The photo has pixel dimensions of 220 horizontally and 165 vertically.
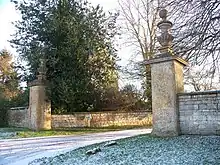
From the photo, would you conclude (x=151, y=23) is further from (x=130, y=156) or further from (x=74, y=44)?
(x=130, y=156)

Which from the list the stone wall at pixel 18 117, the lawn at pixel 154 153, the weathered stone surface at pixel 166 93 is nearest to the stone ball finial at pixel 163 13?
the weathered stone surface at pixel 166 93

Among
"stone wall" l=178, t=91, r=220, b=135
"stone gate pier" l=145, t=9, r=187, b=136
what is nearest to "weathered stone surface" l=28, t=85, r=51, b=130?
"stone gate pier" l=145, t=9, r=187, b=136

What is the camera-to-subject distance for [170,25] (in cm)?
965

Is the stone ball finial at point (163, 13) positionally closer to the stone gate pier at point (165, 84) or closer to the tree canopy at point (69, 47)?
the stone gate pier at point (165, 84)

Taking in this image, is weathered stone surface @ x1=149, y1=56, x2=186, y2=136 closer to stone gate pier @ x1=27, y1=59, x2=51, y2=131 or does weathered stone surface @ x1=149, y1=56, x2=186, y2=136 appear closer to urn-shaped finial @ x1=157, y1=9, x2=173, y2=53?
urn-shaped finial @ x1=157, y1=9, x2=173, y2=53

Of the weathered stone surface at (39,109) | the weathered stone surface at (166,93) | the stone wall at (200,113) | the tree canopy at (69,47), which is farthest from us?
the tree canopy at (69,47)

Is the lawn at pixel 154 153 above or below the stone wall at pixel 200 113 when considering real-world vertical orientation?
below

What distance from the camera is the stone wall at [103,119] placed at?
1911cm

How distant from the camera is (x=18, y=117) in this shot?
2103 cm

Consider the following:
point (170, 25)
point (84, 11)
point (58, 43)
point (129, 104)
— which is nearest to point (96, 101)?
point (129, 104)

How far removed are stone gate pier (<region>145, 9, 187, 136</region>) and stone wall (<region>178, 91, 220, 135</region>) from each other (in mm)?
204

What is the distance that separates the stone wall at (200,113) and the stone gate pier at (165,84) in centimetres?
20

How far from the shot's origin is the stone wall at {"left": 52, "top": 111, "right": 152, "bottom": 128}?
1911cm

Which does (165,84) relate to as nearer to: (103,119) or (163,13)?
(163,13)
